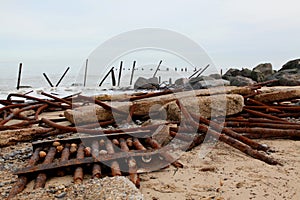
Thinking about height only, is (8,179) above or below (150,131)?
below

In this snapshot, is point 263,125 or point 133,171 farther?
point 263,125

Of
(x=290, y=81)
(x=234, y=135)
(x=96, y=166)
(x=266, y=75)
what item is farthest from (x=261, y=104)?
(x=266, y=75)

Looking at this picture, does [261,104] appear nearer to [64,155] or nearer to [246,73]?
[64,155]

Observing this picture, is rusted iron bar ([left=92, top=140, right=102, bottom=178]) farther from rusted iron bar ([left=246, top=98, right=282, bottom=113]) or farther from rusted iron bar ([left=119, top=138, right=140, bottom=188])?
rusted iron bar ([left=246, top=98, right=282, bottom=113])

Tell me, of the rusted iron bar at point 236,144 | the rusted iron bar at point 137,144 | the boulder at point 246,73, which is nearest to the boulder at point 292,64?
the boulder at point 246,73

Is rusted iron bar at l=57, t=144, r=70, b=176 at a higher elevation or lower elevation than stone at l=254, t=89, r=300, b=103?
lower

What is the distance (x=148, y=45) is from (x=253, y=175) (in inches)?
104

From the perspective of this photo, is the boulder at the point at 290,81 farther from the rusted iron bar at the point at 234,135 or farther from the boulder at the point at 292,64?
the rusted iron bar at the point at 234,135

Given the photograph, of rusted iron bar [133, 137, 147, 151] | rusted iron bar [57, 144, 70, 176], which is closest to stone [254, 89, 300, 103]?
rusted iron bar [133, 137, 147, 151]

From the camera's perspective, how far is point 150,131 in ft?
11.4

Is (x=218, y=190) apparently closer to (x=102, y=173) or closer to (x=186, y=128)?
(x=102, y=173)

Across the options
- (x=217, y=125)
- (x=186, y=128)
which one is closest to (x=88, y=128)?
(x=186, y=128)

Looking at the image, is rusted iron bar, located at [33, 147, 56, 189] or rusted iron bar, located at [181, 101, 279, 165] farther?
rusted iron bar, located at [181, 101, 279, 165]

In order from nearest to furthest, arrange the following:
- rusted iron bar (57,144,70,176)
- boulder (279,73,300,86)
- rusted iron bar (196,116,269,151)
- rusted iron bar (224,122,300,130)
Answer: rusted iron bar (57,144,70,176) → rusted iron bar (196,116,269,151) → rusted iron bar (224,122,300,130) → boulder (279,73,300,86)
